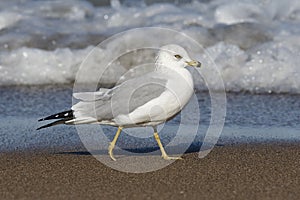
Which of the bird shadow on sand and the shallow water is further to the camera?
the shallow water

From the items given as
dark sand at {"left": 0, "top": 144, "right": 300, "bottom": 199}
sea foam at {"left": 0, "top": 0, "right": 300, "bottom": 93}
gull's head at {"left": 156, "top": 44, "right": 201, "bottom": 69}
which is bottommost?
sea foam at {"left": 0, "top": 0, "right": 300, "bottom": 93}

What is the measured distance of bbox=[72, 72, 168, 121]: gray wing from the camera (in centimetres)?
445

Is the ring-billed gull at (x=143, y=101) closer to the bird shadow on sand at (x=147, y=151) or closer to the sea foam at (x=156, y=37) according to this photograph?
the bird shadow on sand at (x=147, y=151)

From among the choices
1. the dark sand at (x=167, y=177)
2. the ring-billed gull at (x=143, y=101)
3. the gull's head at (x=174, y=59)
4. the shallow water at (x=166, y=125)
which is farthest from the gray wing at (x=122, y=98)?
the shallow water at (x=166, y=125)

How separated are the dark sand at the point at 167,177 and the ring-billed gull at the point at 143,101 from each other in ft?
0.96

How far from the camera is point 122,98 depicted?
452 cm

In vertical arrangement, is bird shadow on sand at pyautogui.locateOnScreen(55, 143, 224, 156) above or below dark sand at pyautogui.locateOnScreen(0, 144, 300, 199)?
below

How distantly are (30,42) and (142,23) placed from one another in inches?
66.9

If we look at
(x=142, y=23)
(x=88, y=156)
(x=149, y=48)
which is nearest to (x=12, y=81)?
(x=149, y=48)

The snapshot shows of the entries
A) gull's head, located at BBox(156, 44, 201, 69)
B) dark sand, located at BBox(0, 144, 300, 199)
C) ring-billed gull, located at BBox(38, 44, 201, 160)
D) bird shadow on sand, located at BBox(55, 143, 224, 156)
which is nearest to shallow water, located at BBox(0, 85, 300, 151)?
bird shadow on sand, located at BBox(55, 143, 224, 156)

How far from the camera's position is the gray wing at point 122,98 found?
4453mm

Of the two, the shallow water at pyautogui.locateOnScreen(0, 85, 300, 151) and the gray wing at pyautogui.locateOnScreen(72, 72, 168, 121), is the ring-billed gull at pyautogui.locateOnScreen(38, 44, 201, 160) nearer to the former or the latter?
the gray wing at pyautogui.locateOnScreen(72, 72, 168, 121)

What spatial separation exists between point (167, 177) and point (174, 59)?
A: 932 mm

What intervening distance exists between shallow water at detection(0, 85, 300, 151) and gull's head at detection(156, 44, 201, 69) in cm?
72
